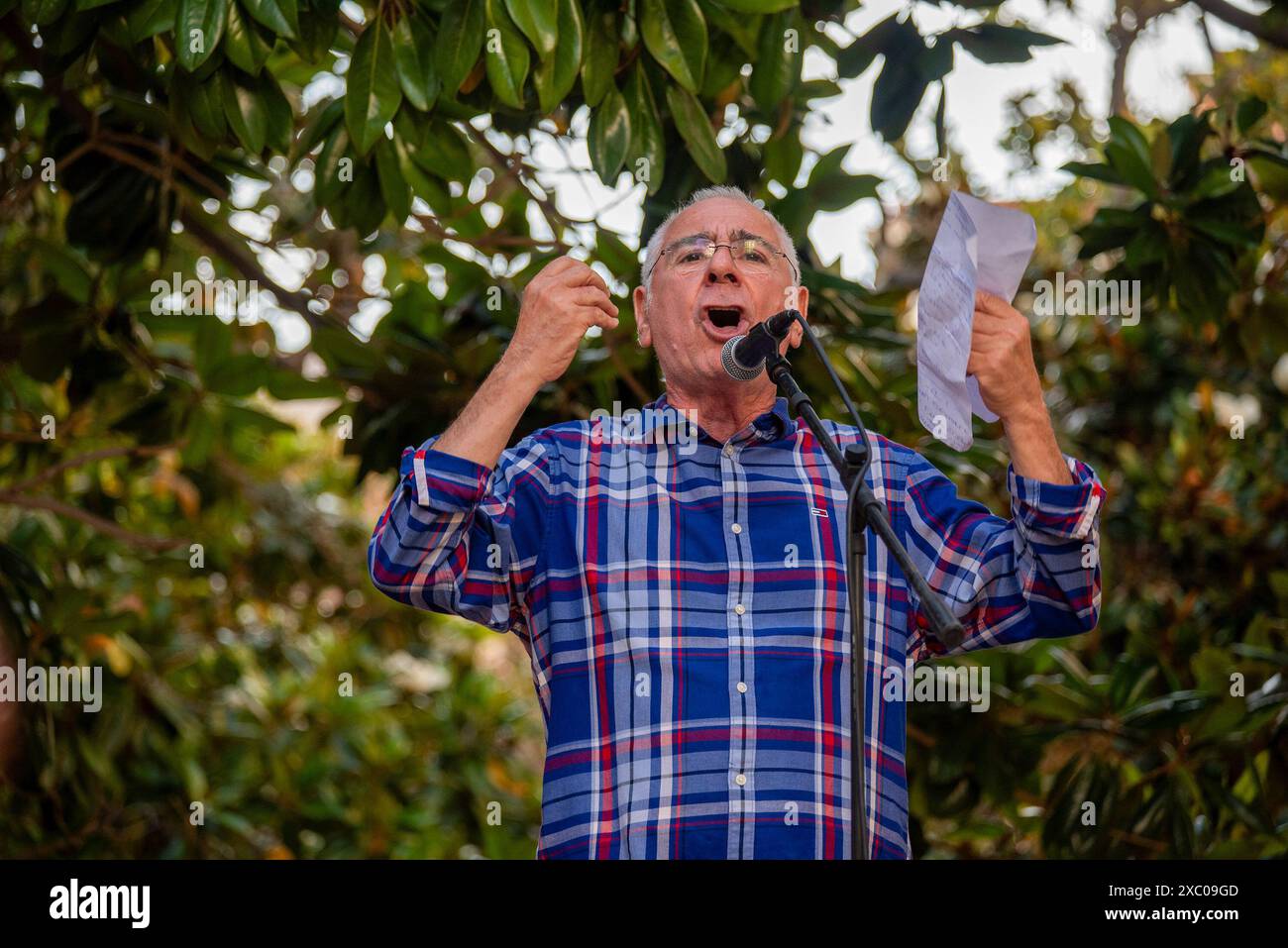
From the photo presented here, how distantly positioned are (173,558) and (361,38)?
76.4 inches

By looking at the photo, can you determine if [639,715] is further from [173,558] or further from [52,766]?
[173,558]

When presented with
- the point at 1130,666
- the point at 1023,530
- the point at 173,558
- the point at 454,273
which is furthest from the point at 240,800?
the point at 1023,530

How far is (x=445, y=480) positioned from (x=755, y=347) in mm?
446

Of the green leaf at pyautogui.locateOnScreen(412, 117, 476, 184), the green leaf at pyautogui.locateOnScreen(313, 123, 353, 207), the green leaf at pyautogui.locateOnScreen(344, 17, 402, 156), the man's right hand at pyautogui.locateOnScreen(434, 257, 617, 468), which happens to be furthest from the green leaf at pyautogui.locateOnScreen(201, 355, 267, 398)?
the man's right hand at pyautogui.locateOnScreen(434, 257, 617, 468)

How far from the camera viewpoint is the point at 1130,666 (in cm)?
327

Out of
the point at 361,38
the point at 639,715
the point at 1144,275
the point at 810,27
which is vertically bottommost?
the point at 639,715

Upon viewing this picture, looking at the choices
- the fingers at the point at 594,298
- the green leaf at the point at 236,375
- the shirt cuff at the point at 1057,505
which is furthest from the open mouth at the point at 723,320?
the green leaf at the point at 236,375

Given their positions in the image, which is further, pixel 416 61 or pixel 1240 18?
pixel 1240 18

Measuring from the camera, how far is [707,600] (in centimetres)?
194

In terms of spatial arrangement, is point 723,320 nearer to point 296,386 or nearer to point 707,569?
point 707,569

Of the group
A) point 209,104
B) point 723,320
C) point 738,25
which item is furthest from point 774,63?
point 209,104

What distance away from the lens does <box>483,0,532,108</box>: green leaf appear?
6.97 ft

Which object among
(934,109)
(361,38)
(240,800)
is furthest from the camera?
(240,800)

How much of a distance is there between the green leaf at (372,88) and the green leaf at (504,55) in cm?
24
